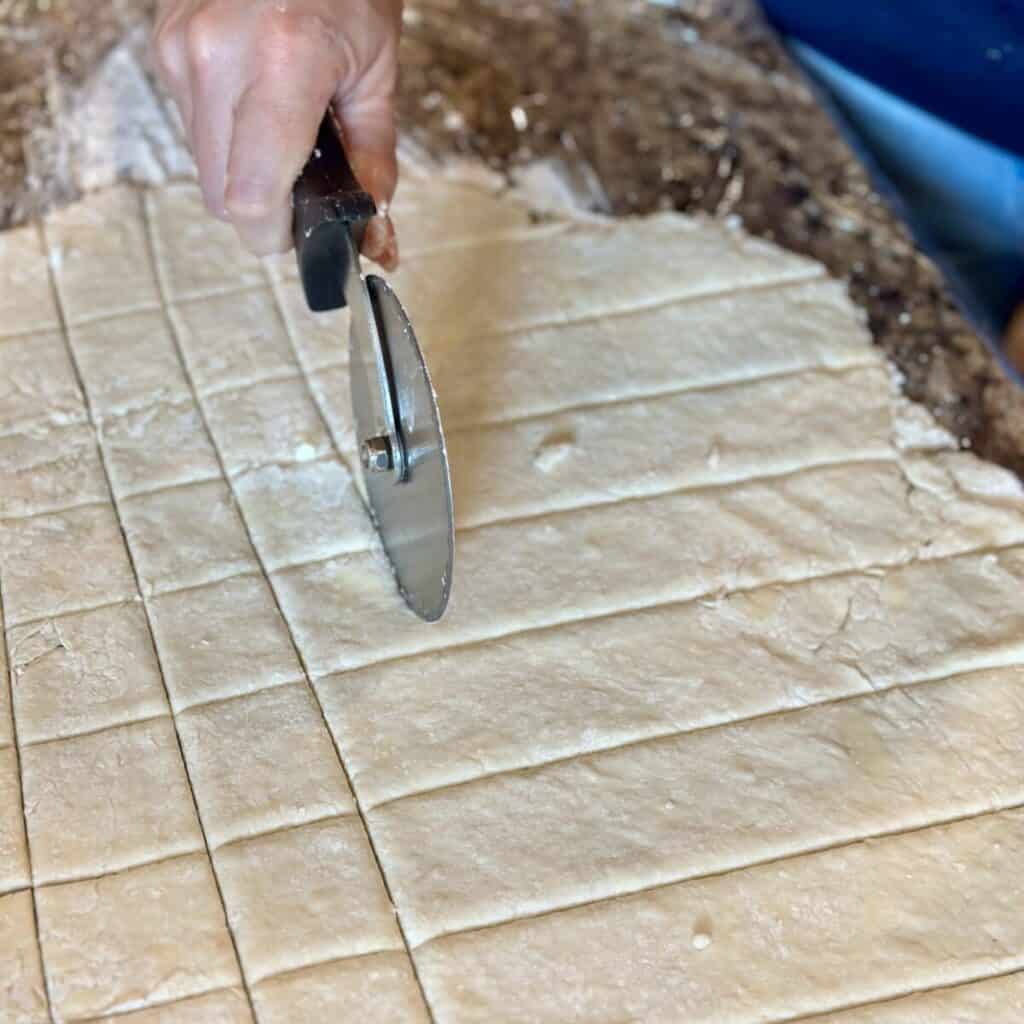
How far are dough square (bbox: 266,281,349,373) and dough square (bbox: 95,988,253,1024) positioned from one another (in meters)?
0.95

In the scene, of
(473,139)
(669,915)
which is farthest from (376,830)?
(473,139)

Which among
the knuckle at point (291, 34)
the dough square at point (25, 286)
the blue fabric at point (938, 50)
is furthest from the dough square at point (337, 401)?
the blue fabric at point (938, 50)

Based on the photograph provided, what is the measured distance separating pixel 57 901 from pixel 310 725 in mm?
338

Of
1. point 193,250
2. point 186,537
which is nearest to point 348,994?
point 186,537

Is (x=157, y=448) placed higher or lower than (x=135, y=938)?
higher

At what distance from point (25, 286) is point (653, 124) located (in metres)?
1.16

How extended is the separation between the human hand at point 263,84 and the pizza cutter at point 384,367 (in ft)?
0.12

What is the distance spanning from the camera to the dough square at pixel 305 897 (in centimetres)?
139

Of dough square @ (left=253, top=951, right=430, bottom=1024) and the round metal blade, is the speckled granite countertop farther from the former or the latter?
dough square @ (left=253, top=951, right=430, bottom=1024)

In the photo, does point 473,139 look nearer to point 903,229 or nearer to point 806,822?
point 903,229

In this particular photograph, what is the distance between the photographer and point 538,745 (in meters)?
1.57

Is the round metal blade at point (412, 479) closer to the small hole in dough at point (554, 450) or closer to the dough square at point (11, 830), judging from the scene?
the small hole in dough at point (554, 450)

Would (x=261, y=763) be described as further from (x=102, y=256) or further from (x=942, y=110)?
(x=942, y=110)

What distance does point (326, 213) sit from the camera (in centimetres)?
144
